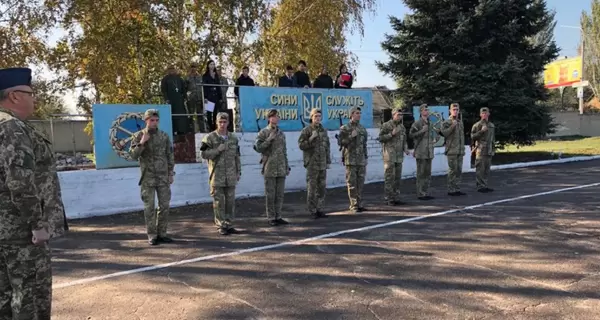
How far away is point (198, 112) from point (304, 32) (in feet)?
28.7

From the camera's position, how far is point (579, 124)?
37.6 m

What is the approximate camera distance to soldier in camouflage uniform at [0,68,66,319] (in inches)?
120

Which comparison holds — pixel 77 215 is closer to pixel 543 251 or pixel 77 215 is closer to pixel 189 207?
pixel 189 207

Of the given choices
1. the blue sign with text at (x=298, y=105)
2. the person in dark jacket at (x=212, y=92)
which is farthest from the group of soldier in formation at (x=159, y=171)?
the blue sign with text at (x=298, y=105)

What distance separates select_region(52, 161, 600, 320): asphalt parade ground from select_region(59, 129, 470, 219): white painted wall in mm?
534

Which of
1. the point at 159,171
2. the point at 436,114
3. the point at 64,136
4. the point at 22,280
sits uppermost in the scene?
the point at 436,114

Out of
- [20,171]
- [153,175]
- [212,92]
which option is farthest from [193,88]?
[20,171]

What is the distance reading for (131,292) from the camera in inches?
184

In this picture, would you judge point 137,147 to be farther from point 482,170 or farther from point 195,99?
point 482,170

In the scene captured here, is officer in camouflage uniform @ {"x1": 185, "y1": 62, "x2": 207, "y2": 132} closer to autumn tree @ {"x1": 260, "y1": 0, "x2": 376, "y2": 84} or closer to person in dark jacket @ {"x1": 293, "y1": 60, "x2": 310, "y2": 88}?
person in dark jacket @ {"x1": 293, "y1": 60, "x2": 310, "y2": 88}

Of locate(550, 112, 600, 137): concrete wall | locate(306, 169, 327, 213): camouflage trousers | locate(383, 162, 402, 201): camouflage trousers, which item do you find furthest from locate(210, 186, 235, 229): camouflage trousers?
locate(550, 112, 600, 137): concrete wall

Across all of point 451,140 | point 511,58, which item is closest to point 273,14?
point 511,58

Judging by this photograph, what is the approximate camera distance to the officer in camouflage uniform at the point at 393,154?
9398mm

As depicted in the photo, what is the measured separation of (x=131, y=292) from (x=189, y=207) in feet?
16.9
